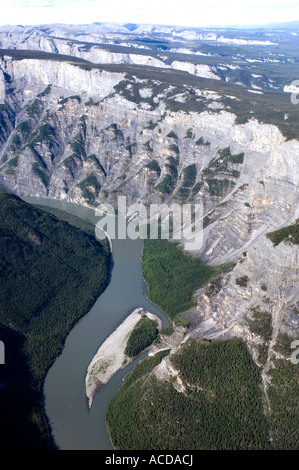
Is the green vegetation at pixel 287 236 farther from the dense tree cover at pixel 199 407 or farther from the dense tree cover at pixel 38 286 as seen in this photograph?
the dense tree cover at pixel 38 286

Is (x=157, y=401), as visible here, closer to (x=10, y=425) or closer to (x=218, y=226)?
(x=10, y=425)

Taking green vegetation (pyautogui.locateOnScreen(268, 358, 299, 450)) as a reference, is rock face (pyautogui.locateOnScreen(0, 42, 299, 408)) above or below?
above

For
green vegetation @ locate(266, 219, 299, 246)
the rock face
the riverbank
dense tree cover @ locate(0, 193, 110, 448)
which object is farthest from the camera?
green vegetation @ locate(266, 219, 299, 246)

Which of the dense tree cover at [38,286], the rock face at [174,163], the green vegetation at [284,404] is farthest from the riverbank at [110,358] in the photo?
the green vegetation at [284,404]

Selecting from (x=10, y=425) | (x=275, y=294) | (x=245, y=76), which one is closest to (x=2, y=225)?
(x=10, y=425)

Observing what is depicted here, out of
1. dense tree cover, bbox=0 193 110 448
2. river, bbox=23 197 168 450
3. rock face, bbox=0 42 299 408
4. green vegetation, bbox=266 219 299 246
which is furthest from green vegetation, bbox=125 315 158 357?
green vegetation, bbox=266 219 299 246

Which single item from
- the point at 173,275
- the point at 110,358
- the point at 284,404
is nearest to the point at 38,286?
the point at 110,358

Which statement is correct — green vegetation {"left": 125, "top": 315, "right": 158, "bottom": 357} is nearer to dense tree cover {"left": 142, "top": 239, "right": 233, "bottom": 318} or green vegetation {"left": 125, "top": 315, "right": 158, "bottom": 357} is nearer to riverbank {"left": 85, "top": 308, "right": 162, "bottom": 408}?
riverbank {"left": 85, "top": 308, "right": 162, "bottom": 408}
